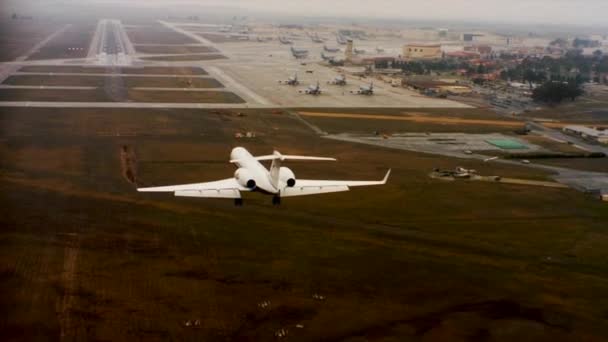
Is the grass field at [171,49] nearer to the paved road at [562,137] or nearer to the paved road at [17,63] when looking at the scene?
the paved road at [17,63]

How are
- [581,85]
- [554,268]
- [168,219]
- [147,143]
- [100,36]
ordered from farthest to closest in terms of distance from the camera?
[100,36] < [581,85] < [147,143] < [168,219] < [554,268]

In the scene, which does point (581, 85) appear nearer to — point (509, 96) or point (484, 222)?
point (509, 96)

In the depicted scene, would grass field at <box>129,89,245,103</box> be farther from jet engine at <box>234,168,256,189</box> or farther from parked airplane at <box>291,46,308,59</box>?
parked airplane at <box>291,46,308,59</box>

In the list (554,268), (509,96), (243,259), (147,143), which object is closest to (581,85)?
(509,96)

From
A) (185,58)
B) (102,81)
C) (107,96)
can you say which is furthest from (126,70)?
(107,96)

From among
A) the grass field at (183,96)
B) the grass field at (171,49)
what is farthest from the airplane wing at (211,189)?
the grass field at (171,49)

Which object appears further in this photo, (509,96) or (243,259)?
(509,96)
